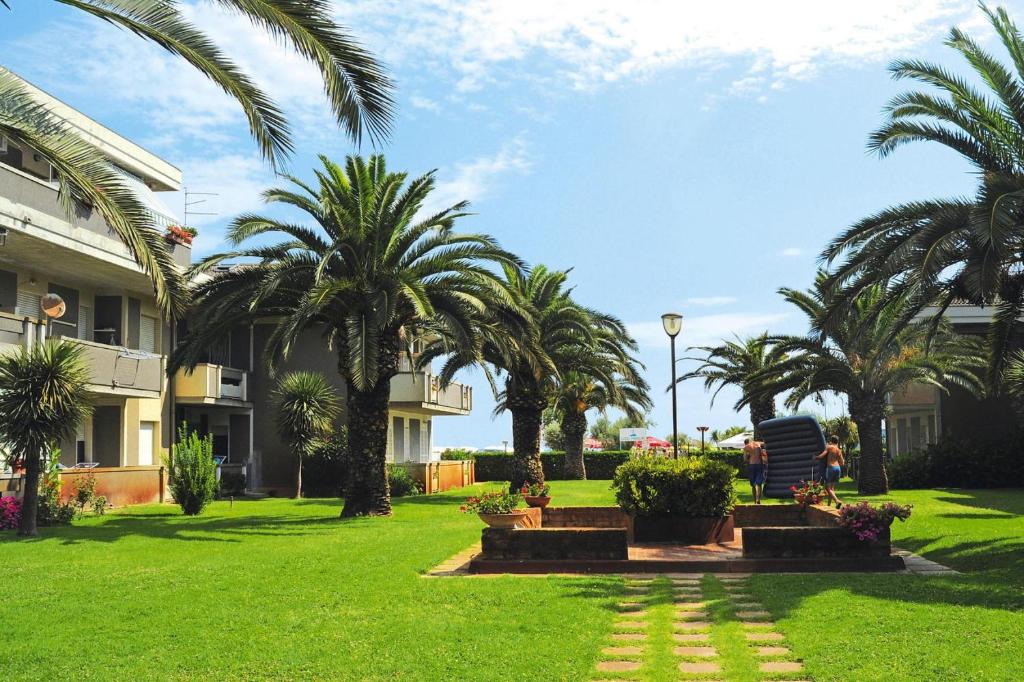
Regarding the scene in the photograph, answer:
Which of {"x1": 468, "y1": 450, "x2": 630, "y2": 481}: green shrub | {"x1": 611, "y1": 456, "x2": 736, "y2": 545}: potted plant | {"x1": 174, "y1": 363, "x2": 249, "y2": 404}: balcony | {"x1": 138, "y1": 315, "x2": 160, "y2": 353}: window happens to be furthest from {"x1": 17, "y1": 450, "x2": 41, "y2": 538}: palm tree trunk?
{"x1": 468, "y1": 450, "x2": 630, "y2": 481}: green shrub

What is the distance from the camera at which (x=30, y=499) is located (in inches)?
739

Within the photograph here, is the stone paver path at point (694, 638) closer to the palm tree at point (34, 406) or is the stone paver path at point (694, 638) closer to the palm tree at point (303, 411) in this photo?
the palm tree at point (34, 406)

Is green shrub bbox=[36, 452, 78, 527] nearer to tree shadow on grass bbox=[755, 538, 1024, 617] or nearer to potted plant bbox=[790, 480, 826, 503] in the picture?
potted plant bbox=[790, 480, 826, 503]

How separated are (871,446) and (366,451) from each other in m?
17.1

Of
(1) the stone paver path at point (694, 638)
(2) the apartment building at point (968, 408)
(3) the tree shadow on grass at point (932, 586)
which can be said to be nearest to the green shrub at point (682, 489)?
(3) the tree shadow on grass at point (932, 586)

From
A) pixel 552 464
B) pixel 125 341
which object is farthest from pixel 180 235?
pixel 552 464

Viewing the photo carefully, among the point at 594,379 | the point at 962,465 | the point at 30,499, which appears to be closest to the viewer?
the point at 30,499

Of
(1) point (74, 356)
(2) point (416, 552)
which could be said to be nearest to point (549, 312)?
(1) point (74, 356)

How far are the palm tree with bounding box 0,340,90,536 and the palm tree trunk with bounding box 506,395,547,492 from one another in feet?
52.1

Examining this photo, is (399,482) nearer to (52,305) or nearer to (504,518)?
(52,305)

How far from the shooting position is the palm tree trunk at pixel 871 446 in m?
32.5

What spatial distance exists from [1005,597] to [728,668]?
170 inches

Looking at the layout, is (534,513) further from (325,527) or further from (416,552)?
(325,527)

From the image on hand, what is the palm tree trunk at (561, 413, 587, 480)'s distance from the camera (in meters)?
53.0
